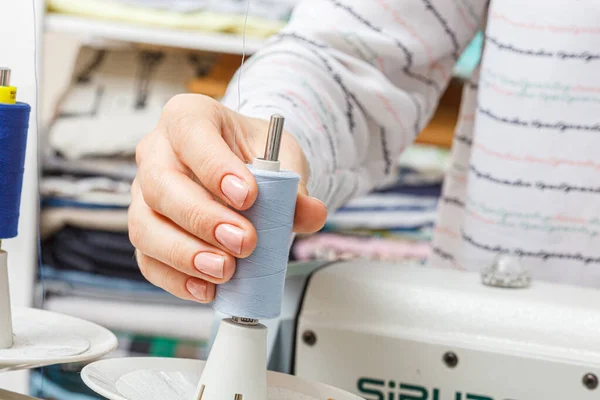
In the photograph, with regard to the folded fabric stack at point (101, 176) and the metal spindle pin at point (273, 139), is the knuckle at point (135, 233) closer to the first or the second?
the metal spindle pin at point (273, 139)

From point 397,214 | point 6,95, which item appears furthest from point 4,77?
point 397,214

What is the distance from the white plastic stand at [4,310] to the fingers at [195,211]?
0.07 m

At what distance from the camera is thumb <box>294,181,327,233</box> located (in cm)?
35

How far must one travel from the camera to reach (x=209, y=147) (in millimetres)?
354

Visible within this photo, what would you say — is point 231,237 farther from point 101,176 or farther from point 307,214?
point 101,176

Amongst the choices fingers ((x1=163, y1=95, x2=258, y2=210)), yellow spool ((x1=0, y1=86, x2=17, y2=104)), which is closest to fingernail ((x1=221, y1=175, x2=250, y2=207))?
fingers ((x1=163, y1=95, x2=258, y2=210))

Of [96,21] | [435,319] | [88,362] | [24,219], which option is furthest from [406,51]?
[24,219]

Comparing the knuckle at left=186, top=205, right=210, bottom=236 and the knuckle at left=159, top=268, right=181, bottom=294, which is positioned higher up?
the knuckle at left=186, top=205, right=210, bottom=236

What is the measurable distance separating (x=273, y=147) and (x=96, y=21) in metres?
0.75

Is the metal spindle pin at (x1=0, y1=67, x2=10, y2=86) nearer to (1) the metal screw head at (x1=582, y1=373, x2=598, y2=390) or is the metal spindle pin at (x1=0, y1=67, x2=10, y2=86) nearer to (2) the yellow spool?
(2) the yellow spool

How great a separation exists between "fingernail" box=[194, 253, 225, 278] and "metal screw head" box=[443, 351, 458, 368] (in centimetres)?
16

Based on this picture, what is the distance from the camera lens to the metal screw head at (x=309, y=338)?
0.47m

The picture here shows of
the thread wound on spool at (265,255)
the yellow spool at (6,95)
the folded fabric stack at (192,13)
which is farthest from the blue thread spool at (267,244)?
the folded fabric stack at (192,13)

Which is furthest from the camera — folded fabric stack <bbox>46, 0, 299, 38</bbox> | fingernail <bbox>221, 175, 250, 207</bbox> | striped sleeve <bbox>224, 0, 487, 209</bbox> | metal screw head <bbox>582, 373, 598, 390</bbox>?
folded fabric stack <bbox>46, 0, 299, 38</bbox>
